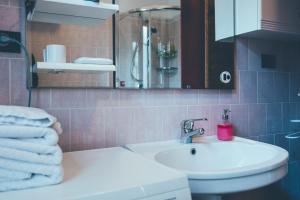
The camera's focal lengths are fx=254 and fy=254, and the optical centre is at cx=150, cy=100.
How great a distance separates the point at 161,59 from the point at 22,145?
0.80 m

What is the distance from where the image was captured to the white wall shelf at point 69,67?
0.95 metres

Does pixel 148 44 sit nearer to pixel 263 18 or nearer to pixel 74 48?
pixel 74 48

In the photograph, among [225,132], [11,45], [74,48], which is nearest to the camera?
[11,45]

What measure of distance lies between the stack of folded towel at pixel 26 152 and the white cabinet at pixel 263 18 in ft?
3.60

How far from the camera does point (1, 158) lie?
0.62 meters

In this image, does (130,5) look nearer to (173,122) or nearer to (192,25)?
(192,25)

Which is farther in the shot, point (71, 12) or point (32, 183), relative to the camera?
point (71, 12)

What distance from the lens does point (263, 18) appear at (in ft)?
4.13

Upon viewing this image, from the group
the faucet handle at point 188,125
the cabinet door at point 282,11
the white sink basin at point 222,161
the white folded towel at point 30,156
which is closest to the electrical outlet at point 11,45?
the white folded towel at point 30,156

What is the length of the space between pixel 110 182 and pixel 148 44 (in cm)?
75

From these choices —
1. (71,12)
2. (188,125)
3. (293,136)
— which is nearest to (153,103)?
(188,125)

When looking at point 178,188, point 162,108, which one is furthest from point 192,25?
point 178,188

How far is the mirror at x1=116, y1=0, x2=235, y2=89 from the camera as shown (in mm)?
1178

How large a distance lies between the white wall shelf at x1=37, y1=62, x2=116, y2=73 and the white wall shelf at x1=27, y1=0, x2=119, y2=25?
8.0 inches
